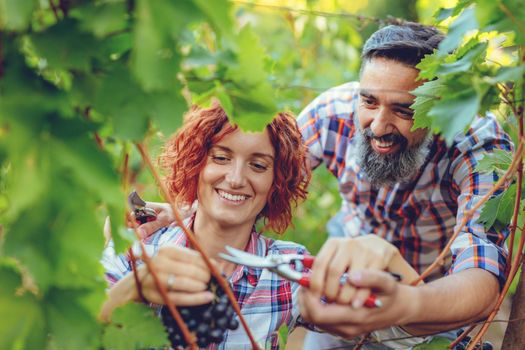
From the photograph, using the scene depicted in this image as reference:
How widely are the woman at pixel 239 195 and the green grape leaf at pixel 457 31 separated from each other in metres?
0.60

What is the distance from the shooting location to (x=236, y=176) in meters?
1.51

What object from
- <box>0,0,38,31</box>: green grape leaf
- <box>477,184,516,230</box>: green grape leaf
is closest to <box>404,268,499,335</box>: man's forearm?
<box>477,184,516,230</box>: green grape leaf

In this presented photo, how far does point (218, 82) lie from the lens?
0.97m

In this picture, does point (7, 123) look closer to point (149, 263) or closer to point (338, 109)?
point (149, 263)

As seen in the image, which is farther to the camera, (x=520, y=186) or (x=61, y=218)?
(x=520, y=186)

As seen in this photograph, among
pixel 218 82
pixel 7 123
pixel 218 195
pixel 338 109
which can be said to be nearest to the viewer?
pixel 7 123

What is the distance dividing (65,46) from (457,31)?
62cm

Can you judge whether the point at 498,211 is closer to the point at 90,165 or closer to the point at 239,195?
the point at 239,195

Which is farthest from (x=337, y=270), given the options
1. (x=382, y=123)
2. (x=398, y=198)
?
(x=398, y=198)

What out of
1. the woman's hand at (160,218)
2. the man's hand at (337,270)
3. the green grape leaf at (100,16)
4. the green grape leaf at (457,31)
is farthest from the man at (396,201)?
the woman's hand at (160,218)

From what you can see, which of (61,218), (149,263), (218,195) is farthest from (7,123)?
(218,195)

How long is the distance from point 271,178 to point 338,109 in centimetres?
69

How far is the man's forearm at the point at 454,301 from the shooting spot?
1.18 meters

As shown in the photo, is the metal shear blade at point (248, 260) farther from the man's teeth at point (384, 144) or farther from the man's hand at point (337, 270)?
the man's teeth at point (384, 144)
